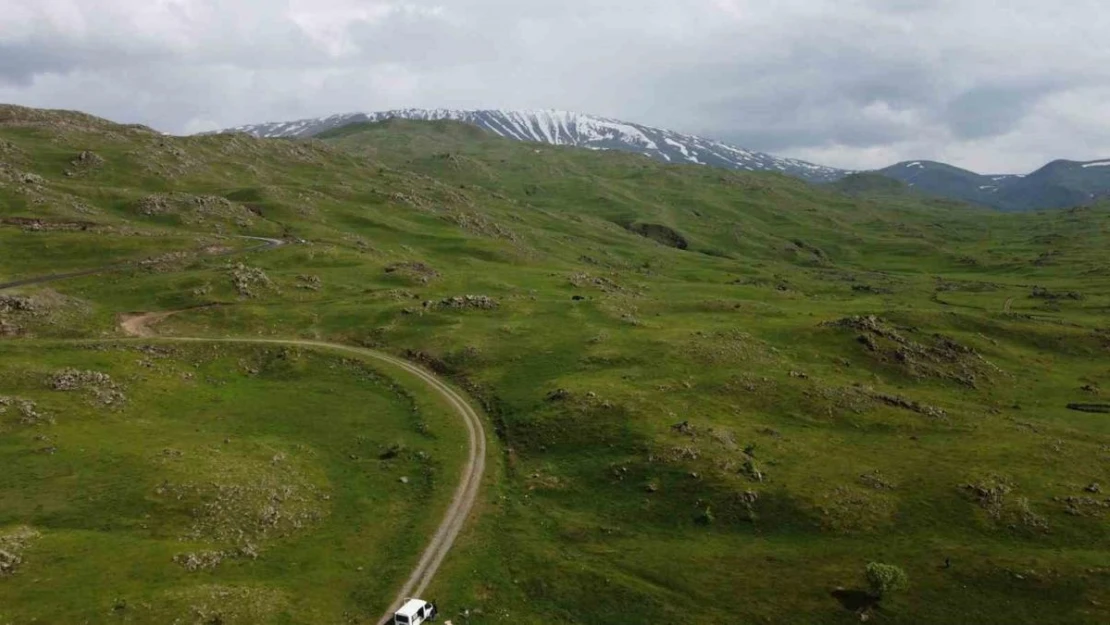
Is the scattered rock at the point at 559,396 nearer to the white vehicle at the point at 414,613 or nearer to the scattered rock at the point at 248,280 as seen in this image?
the white vehicle at the point at 414,613

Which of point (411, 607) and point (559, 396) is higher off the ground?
point (559, 396)

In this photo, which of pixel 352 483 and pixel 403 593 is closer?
pixel 403 593

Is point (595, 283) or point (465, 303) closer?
point (465, 303)

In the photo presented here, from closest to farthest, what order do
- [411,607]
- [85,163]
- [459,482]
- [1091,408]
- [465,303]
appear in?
[411,607]
[459,482]
[1091,408]
[465,303]
[85,163]

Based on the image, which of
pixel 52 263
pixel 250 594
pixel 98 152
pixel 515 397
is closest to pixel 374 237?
pixel 52 263

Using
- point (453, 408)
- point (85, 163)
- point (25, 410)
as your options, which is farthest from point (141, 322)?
point (85, 163)

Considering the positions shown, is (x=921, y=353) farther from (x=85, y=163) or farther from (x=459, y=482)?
(x=85, y=163)

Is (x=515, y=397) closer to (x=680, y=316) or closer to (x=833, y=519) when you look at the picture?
(x=833, y=519)
